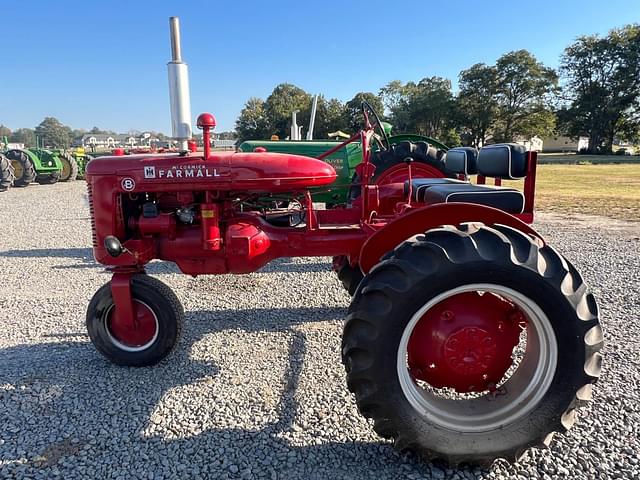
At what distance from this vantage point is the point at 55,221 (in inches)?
344

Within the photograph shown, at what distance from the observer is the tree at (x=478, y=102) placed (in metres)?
47.8

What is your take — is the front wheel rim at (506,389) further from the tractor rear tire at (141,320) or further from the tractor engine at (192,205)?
the tractor rear tire at (141,320)

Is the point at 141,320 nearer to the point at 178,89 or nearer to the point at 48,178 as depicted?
the point at 178,89

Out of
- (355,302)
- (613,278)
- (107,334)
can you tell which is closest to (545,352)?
(355,302)

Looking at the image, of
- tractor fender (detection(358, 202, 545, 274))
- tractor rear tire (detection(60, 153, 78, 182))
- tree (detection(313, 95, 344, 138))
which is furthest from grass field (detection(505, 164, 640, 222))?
tree (detection(313, 95, 344, 138))

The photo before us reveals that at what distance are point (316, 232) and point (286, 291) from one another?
1560mm

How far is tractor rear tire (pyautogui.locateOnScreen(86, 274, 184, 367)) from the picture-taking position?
279 centimetres

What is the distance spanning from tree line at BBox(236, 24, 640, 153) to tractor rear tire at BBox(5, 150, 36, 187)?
27435 mm

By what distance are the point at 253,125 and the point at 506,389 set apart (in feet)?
129

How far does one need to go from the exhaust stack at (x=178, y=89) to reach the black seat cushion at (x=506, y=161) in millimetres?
1844

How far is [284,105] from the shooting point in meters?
46.8

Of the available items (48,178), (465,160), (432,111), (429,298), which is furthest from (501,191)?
(432,111)

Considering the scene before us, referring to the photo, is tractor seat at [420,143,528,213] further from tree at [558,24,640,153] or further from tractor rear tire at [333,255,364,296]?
tree at [558,24,640,153]

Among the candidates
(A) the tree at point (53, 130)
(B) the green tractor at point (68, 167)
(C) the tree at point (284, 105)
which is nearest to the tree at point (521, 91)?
(C) the tree at point (284, 105)
